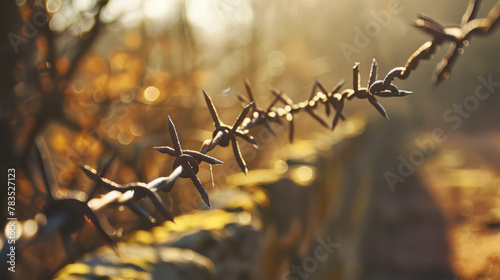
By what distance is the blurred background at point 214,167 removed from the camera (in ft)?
6.51

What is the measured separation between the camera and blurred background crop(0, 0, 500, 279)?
1983 mm

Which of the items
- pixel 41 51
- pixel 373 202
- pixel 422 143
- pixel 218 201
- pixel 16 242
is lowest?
pixel 422 143

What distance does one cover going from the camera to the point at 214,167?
4.56m

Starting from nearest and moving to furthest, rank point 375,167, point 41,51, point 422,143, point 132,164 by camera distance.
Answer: point 41,51 → point 132,164 → point 375,167 → point 422,143

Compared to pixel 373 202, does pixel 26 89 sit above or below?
above

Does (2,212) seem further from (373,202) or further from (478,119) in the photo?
(478,119)

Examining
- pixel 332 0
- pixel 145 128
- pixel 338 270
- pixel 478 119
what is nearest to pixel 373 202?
pixel 338 270

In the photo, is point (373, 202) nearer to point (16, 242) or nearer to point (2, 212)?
point (2, 212)

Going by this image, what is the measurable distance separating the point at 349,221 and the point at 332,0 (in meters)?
13.3

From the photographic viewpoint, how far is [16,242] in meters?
0.52

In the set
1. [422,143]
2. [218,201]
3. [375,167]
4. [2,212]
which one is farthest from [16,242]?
[422,143]

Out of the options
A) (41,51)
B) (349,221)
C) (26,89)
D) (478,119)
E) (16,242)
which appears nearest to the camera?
(16,242)

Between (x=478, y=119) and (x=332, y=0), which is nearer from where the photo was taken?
(x=332, y=0)

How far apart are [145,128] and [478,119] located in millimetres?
18891
